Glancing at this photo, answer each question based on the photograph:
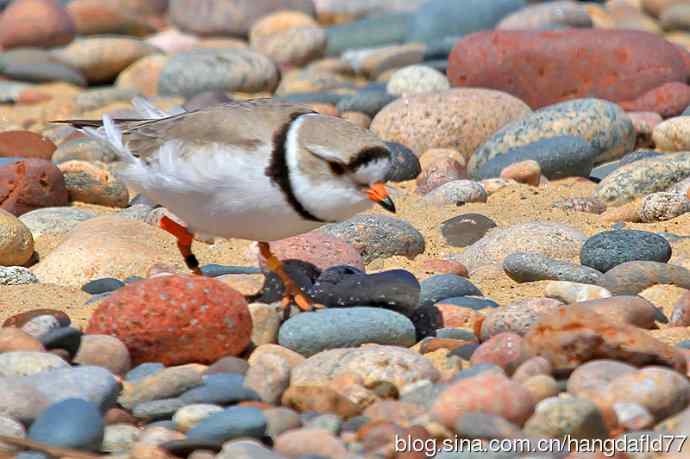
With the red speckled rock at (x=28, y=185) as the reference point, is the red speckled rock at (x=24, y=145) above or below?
below

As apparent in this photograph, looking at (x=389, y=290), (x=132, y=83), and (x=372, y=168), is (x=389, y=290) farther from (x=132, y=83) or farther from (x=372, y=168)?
(x=132, y=83)

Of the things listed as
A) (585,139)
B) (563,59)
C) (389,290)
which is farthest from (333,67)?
(389,290)

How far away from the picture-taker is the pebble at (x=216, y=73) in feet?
37.0

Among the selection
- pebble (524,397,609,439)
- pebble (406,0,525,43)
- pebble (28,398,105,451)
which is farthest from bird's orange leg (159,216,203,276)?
pebble (406,0,525,43)

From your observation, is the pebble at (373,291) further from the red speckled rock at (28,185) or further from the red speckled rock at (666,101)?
the red speckled rock at (666,101)

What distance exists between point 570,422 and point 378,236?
2.44m

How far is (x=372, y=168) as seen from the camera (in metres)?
4.46

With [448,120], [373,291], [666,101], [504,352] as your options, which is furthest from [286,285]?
[666,101]

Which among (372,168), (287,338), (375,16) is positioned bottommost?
(375,16)

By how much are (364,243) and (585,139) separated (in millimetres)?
2385

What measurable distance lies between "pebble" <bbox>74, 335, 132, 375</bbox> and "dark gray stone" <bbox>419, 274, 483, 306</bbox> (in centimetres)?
142

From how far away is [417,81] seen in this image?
1015cm

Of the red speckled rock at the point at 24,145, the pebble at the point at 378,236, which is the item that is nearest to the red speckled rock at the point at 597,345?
the pebble at the point at 378,236

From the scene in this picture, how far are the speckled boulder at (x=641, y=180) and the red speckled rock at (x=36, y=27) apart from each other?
802cm
